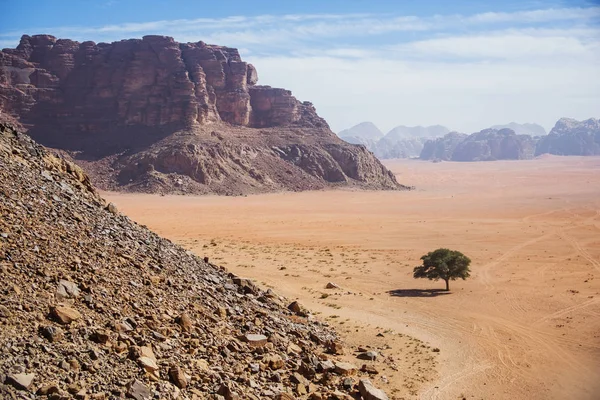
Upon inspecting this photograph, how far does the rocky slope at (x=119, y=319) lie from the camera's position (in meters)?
10.5

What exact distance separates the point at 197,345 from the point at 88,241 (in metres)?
4.41

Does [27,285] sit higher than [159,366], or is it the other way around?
[27,285]

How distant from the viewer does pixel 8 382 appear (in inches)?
367

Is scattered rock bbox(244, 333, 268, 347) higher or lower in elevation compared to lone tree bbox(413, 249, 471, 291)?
higher

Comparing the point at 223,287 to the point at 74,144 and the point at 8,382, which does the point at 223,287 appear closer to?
the point at 8,382

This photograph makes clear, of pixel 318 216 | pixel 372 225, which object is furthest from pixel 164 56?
pixel 372 225

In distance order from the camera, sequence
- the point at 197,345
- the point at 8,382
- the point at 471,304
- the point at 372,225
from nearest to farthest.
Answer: the point at 8,382 < the point at 197,345 < the point at 471,304 < the point at 372,225

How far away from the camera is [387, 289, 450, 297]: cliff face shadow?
27062 mm

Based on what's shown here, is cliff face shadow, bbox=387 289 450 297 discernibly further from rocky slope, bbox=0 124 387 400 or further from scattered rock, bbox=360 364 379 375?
scattered rock, bbox=360 364 379 375

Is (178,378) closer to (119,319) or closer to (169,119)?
(119,319)

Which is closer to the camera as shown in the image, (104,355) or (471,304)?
(104,355)

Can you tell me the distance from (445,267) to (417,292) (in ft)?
7.06

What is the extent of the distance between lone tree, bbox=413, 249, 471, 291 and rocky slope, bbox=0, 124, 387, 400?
11623 millimetres

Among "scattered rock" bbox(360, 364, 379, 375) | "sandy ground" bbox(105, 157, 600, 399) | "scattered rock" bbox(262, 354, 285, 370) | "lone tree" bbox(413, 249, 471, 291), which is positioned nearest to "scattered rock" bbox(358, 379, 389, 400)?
"sandy ground" bbox(105, 157, 600, 399)
